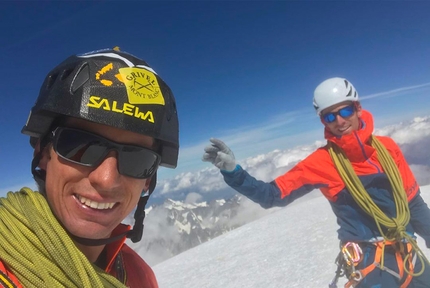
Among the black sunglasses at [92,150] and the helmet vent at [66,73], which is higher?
the helmet vent at [66,73]

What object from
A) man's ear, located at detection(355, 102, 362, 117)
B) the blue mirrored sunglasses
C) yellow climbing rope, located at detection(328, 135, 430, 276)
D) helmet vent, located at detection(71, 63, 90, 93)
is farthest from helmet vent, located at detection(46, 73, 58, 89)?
man's ear, located at detection(355, 102, 362, 117)

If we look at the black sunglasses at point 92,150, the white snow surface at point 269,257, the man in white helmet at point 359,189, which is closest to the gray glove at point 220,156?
the man in white helmet at point 359,189

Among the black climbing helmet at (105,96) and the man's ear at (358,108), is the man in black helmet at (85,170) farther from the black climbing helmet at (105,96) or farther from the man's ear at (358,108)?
the man's ear at (358,108)

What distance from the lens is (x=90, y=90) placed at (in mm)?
1906

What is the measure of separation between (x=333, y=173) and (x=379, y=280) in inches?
51.0

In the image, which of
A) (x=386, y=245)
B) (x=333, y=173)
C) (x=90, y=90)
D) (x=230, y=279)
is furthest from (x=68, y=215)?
(x=230, y=279)

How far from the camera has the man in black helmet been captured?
1.50 m

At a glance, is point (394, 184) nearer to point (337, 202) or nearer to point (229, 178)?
point (337, 202)

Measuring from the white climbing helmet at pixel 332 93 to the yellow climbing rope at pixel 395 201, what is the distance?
0.72m

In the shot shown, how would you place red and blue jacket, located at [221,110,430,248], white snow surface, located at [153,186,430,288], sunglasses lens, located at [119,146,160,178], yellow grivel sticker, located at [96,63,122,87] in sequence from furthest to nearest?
white snow surface, located at [153,186,430,288] < red and blue jacket, located at [221,110,430,248] < yellow grivel sticker, located at [96,63,122,87] < sunglasses lens, located at [119,146,160,178]

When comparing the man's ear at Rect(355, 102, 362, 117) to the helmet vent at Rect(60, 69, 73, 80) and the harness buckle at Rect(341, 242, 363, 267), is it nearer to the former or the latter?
the harness buckle at Rect(341, 242, 363, 267)

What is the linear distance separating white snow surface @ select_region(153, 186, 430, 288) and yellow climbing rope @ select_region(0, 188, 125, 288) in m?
6.62

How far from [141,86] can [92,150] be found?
1.68 ft

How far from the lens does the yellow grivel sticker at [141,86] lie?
6.41 feet
